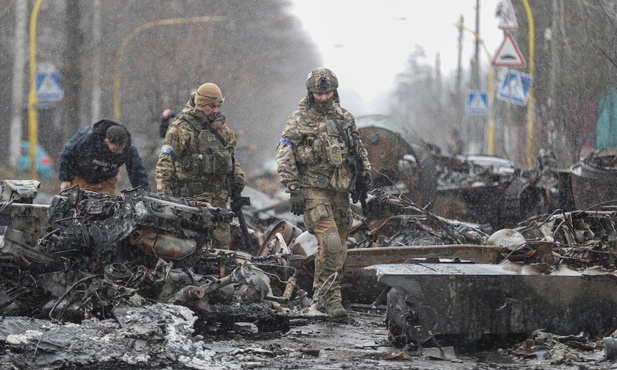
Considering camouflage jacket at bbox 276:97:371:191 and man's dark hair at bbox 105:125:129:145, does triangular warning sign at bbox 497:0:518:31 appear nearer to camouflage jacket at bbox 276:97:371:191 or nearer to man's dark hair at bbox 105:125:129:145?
camouflage jacket at bbox 276:97:371:191

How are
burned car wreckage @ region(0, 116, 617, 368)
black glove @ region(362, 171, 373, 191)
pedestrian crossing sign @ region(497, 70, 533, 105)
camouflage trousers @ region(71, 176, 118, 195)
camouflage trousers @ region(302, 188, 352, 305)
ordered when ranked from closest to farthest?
burned car wreckage @ region(0, 116, 617, 368) → camouflage trousers @ region(302, 188, 352, 305) → black glove @ region(362, 171, 373, 191) → camouflage trousers @ region(71, 176, 118, 195) → pedestrian crossing sign @ region(497, 70, 533, 105)

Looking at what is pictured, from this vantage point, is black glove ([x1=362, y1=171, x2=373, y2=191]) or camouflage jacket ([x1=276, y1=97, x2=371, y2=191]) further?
black glove ([x1=362, y1=171, x2=373, y2=191])

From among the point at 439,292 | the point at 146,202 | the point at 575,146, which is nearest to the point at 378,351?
the point at 439,292

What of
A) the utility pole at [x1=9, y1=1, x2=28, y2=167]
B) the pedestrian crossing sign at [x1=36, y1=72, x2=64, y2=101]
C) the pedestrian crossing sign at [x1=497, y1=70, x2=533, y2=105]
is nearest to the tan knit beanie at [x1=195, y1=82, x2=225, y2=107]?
the pedestrian crossing sign at [x1=36, y1=72, x2=64, y2=101]

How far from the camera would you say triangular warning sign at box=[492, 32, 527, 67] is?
2111cm

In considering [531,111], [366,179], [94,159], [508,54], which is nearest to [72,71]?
[508,54]

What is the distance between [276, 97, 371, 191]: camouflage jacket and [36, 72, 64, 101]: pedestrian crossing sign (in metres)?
14.3

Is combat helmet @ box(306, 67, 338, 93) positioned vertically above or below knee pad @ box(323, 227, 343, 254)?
above

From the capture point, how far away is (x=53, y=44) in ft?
153

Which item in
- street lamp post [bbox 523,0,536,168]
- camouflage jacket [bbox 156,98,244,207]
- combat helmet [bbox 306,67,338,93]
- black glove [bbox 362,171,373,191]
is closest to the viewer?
combat helmet [bbox 306,67,338,93]

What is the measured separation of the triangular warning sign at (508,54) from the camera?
21109 millimetres

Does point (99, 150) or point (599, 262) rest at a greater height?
point (99, 150)

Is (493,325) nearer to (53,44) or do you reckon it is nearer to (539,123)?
(539,123)

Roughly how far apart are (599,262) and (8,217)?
14.3 ft
